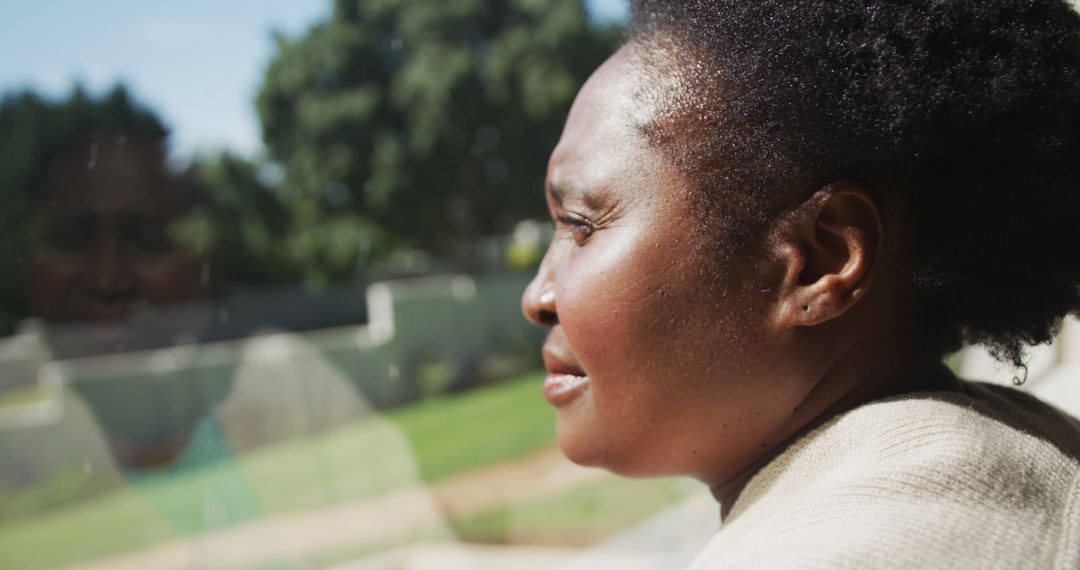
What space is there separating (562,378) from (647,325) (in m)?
0.16

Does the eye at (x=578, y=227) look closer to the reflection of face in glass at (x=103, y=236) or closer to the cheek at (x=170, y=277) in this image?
the reflection of face in glass at (x=103, y=236)

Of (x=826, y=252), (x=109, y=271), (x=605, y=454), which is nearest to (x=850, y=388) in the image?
(x=826, y=252)

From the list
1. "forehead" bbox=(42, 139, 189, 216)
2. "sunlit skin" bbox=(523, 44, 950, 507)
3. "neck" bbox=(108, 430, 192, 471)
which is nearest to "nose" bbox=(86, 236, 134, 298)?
"forehead" bbox=(42, 139, 189, 216)

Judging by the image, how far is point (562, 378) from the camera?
1.07 m

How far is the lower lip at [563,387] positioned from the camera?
1.04m

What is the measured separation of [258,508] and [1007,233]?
192 inches

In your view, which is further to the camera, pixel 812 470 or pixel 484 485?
pixel 484 485

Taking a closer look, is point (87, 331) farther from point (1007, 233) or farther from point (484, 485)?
point (1007, 233)

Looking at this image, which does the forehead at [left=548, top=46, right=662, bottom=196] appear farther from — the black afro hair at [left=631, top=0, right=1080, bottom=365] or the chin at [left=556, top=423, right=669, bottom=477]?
the chin at [left=556, top=423, right=669, bottom=477]

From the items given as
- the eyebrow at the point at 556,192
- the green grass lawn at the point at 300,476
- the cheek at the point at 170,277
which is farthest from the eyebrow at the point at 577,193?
the green grass lawn at the point at 300,476

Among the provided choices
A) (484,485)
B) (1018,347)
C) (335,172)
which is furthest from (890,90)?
(335,172)

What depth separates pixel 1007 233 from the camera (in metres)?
0.93

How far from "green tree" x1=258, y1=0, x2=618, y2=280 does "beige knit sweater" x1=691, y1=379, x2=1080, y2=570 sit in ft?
17.7

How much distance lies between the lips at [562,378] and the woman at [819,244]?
2 centimetres
